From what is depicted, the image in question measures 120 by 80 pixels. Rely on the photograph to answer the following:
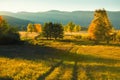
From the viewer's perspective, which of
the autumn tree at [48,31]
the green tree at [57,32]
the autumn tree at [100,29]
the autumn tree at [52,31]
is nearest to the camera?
the autumn tree at [100,29]

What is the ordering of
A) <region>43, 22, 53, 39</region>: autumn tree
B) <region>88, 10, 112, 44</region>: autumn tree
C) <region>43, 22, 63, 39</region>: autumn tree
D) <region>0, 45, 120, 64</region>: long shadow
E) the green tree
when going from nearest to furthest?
<region>0, 45, 120, 64</region>: long shadow, <region>88, 10, 112, 44</region>: autumn tree, the green tree, <region>43, 22, 63, 39</region>: autumn tree, <region>43, 22, 53, 39</region>: autumn tree

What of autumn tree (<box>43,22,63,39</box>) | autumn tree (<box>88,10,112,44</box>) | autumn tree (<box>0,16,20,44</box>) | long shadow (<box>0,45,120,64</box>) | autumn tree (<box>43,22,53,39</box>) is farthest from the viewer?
autumn tree (<box>43,22,53,39</box>)

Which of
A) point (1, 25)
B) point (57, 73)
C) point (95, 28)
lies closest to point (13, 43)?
point (1, 25)

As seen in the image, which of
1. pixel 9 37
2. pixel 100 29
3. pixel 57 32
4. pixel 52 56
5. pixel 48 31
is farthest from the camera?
pixel 48 31

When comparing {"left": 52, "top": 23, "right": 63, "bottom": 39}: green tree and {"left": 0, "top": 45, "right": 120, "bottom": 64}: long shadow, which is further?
{"left": 52, "top": 23, "right": 63, "bottom": 39}: green tree

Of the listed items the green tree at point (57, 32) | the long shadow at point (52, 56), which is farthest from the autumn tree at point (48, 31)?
the long shadow at point (52, 56)

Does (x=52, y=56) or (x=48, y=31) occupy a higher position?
(x=52, y=56)

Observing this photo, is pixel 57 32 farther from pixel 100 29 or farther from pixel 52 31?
pixel 100 29

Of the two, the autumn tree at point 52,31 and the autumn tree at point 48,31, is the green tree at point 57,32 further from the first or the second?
the autumn tree at point 48,31

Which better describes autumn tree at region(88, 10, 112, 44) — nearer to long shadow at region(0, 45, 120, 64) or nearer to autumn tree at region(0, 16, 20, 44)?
autumn tree at region(0, 16, 20, 44)

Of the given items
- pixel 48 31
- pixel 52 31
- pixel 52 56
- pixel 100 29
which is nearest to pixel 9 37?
pixel 100 29

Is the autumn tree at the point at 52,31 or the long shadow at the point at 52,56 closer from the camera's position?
the long shadow at the point at 52,56

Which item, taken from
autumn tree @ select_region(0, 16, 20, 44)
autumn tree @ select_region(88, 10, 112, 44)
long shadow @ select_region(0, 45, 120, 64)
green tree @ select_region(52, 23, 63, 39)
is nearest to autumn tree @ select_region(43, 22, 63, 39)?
green tree @ select_region(52, 23, 63, 39)

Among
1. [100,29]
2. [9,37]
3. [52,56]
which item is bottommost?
[52,56]
